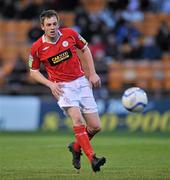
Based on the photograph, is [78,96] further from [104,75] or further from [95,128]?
[104,75]

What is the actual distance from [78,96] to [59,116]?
36.9ft

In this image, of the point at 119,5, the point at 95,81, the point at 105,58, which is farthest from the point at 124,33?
the point at 95,81

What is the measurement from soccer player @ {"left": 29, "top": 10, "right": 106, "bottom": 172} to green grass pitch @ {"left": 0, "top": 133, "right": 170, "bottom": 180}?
651mm

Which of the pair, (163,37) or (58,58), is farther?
(163,37)

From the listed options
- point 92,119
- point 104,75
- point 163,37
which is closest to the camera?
point 92,119

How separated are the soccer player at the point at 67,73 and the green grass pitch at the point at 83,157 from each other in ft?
2.13

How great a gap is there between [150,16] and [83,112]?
50.0 feet

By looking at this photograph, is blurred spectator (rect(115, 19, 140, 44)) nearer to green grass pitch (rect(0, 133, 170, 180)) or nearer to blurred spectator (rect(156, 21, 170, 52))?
blurred spectator (rect(156, 21, 170, 52))

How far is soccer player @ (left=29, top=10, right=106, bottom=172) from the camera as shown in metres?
10.4

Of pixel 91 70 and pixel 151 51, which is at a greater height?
pixel 91 70

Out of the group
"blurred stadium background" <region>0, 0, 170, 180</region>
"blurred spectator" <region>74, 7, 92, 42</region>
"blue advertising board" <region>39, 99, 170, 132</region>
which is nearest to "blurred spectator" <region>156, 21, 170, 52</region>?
"blurred stadium background" <region>0, 0, 170, 180</region>

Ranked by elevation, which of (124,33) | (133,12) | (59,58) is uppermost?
(59,58)

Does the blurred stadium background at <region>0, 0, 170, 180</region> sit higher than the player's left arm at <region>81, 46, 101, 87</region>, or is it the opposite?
the player's left arm at <region>81, 46, 101, 87</region>

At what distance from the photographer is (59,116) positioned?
71.5 ft
